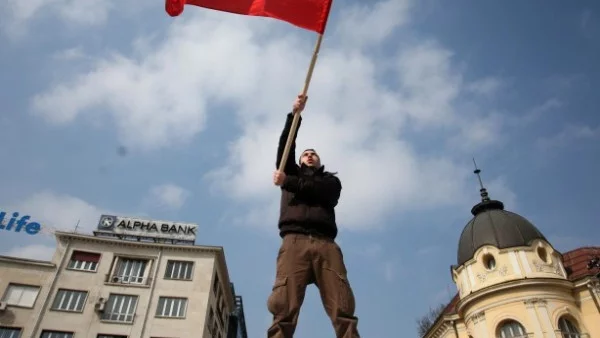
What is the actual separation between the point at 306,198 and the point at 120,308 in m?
33.0

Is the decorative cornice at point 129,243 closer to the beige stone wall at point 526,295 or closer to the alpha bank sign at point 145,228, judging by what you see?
the alpha bank sign at point 145,228

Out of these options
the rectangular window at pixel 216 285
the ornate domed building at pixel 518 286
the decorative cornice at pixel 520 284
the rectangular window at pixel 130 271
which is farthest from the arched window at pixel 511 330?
the rectangular window at pixel 130 271

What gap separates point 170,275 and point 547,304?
27.9m

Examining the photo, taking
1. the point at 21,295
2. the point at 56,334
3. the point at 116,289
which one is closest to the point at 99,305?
the point at 116,289

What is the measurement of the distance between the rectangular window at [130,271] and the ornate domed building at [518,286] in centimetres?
2491

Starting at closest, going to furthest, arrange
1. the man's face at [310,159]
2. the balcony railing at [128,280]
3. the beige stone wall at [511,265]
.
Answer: the man's face at [310,159] → the beige stone wall at [511,265] → the balcony railing at [128,280]

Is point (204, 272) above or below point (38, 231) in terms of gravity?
below

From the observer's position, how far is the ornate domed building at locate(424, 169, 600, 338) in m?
28.5

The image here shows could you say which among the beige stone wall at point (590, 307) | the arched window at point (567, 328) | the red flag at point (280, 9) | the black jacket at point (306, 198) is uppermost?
the beige stone wall at point (590, 307)

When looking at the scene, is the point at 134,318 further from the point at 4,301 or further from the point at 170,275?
the point at 4,301

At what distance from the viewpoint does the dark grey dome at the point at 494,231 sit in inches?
1256

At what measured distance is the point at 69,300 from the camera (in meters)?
33.6

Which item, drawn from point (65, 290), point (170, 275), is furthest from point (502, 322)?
point (65, 290)

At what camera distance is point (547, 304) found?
2867 centimetres
